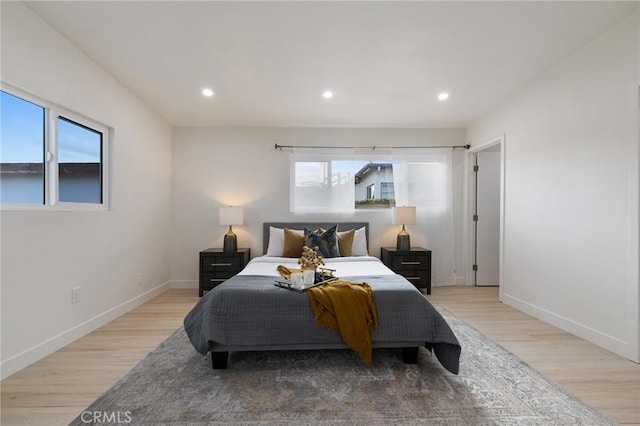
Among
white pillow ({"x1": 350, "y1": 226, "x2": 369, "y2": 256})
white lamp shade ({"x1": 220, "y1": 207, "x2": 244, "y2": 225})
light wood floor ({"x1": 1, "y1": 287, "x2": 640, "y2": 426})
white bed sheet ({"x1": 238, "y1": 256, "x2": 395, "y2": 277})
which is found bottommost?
light wood floor ({"x1": 1, "y1": 287, "x2": 640, "y2": 426})

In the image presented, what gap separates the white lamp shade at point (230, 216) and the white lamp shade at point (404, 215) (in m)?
2.28

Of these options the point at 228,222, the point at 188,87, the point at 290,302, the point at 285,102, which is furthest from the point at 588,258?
the point at 188,87

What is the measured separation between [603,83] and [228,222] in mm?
4288

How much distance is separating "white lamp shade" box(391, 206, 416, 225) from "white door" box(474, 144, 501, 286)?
1.13 meters

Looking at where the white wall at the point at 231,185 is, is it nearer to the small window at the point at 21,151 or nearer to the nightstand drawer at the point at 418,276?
the nightstand drawer at the point at 418,276

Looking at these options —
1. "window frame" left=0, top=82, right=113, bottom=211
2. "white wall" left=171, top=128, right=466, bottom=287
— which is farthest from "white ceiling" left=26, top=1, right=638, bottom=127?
"white wall" left=171, top=128, right=466, bottom=287

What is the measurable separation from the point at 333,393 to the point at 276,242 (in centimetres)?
253

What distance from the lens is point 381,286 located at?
2307 mm

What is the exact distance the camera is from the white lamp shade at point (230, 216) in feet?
13.9

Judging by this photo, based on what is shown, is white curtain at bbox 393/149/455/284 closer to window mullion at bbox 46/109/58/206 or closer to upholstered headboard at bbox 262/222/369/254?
upholstered headboard at bbox 262/222/369/254

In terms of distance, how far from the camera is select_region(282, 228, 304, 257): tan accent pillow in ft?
12.8

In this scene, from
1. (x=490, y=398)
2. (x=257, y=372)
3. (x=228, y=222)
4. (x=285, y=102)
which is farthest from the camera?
(x=228, y=222)

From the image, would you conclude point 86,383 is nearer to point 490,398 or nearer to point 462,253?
point 490,398

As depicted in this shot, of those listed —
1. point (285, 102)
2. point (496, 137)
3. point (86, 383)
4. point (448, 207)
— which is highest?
point (285, 102)
